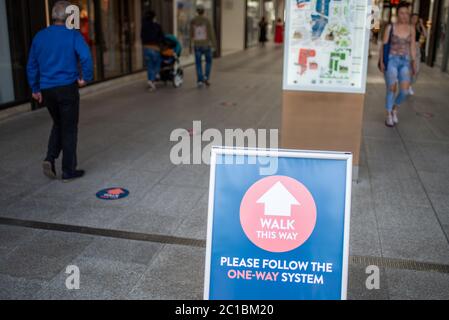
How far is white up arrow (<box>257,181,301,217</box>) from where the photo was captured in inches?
108

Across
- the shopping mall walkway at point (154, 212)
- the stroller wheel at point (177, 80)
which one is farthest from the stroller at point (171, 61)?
the shopping mall walkway at point (154, 212)

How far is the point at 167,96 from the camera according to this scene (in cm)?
1136

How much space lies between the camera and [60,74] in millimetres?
5348

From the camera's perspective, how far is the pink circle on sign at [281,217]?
2.74m

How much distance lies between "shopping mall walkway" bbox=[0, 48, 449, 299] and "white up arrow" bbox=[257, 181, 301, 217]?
38.9 inches

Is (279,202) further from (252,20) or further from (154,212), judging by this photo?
(252,20)

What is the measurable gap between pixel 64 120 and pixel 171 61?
729 cm

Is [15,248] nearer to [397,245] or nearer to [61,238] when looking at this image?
[61,238]

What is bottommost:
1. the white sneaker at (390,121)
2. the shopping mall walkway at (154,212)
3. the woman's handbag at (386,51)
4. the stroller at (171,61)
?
the shopping mall walkway at (154,212)

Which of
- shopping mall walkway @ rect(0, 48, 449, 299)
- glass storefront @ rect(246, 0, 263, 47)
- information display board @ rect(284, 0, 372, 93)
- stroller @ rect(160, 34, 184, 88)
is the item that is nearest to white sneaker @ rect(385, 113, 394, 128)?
shopping mall walkway @ rect(0, 48, 449, 299)

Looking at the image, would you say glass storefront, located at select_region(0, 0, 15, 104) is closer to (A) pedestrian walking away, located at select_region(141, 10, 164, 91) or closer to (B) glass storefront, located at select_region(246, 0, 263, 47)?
(A) pedestrian walking away, located at select_region(141, 10, 164, 91)

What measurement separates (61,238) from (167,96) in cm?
741

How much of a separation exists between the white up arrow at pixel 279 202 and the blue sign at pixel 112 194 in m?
2.73

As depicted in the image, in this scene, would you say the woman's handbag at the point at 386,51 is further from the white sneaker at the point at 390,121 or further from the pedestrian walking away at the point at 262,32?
the pedestrian walking away at the point at 262,32
